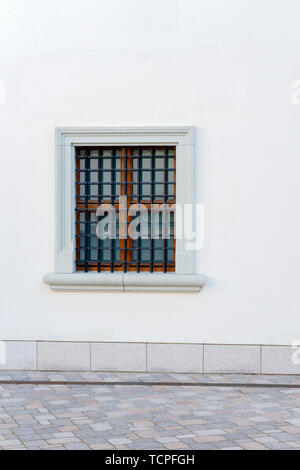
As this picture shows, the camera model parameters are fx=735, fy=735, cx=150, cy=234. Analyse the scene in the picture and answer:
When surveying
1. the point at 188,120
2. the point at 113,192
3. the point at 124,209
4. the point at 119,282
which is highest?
the point at 188,120

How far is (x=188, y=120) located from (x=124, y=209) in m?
1.24

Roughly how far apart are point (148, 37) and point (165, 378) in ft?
12.1

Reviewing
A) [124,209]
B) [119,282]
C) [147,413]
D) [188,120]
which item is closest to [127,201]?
[124,209]

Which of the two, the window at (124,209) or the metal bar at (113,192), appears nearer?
the window at (124,209)

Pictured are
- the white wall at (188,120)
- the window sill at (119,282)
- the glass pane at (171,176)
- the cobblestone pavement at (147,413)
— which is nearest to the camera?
the cobblestone pavement at (147,413)

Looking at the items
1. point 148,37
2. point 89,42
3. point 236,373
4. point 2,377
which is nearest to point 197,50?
point 148,37

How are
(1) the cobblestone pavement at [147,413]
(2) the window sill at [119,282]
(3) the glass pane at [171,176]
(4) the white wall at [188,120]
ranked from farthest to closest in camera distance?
(3) the glass pane at [171,176], (2) the window sill at [119,282], (4) the white wall at [188,120], (1) the cobblestone pavement at [147,413]

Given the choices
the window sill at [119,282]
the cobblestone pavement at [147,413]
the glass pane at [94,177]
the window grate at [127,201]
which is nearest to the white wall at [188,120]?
the window sill at [119,282]

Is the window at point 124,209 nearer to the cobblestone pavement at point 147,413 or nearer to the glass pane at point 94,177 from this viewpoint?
Result: the glass pane at point 94,177

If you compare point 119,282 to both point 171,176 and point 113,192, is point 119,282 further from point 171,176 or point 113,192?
point 171,176

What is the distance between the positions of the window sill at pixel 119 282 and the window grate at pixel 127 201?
0.23 m

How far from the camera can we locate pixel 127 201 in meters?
8.33

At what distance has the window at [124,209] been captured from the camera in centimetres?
805

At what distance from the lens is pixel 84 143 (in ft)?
26.7
